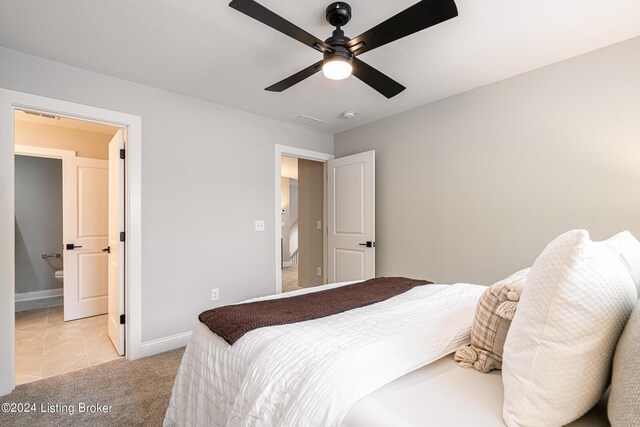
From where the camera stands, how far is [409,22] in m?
1.39

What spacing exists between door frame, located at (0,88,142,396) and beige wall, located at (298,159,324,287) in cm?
247

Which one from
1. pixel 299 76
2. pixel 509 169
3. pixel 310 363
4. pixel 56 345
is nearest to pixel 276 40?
pixel 299 76

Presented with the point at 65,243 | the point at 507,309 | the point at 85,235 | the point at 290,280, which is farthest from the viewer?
the point at 290,280

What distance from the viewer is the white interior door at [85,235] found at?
3.53 m

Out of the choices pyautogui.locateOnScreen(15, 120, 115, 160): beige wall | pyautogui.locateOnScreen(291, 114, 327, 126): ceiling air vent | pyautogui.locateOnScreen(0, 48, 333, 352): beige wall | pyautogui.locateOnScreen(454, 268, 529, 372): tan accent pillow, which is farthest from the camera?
pyautogui.locateOnScreen(15, 120, 115, 160): beige wall

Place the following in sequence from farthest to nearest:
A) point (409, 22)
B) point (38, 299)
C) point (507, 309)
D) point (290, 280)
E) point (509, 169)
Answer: point (290, 280) < point (38, 299) < point (509, 169) < point (409, 22) < point (507, 309)

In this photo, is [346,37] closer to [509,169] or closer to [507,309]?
[507,309]

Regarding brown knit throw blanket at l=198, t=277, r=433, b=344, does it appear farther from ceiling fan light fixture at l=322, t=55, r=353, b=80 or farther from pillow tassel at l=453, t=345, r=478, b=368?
ceiling fan light fixture at l=322, t=55, r=353, b=80

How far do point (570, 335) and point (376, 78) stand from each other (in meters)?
1.69

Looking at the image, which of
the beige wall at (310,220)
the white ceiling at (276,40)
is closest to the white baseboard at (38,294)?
the beige wall at (310,220)

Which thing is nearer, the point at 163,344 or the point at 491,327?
the point at 491,327

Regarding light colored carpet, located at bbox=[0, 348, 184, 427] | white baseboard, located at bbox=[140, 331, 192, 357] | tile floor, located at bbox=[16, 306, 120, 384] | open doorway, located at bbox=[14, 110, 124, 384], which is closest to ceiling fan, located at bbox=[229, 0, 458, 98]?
open doorway, located at bbox=[14, 110, 124, 384]

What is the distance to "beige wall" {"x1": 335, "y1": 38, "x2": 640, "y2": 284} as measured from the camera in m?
2.09

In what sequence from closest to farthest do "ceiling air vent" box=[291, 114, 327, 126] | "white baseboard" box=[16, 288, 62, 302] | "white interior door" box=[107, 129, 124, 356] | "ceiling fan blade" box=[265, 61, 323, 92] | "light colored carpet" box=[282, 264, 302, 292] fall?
"ceiling fan blade" box=[265, 61, 323, 92] → "white interior door" box=[107, 129, 124, 356] → "ceiling air vent" box=[291, 114, 327, 126] → "white baseboard" box=[16, 288, 62, 302] → "light colored carpet" box=[282, 264, 302, 292]
